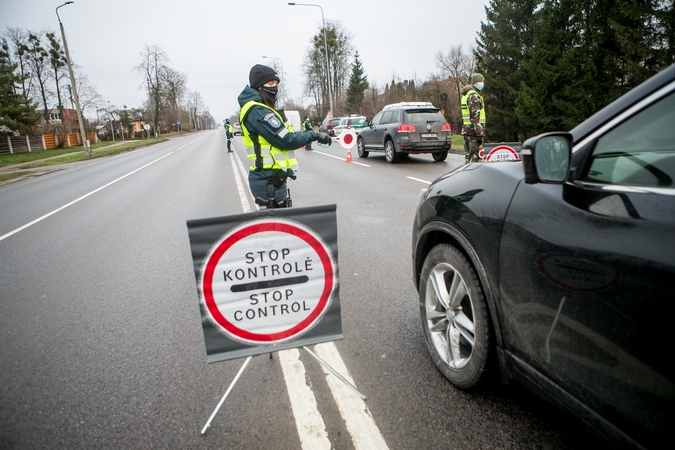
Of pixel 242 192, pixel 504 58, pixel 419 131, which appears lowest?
pixel 242 192

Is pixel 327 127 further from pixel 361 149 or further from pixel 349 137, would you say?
pixel 349 137

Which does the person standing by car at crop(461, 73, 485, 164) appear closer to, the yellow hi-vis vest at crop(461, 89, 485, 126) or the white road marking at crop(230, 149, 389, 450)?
the yellow hi-vis vest at crop(461, 89, 485, 126)

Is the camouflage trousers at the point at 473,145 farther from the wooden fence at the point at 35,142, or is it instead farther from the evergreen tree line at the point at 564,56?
the wooden fence at the point at 35,142

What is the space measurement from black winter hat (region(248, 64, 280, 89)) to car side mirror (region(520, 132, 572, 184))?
252 centimetres

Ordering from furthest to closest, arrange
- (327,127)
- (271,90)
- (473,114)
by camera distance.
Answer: (327,127), (473,114), (271,90)

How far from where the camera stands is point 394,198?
8.48 meters

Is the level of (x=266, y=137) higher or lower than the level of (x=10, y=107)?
lower

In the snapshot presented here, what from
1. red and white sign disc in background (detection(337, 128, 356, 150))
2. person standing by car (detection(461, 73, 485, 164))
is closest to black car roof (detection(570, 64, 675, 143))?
red and white sign disc in background (detection(337, 128, 356, 150))

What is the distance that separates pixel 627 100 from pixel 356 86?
209ft

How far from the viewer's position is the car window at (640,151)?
150 centimetres

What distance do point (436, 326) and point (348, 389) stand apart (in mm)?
644

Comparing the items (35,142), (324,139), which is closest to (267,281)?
(324,139)

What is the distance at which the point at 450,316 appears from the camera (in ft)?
8.04

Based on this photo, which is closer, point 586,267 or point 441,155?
point 586,267
